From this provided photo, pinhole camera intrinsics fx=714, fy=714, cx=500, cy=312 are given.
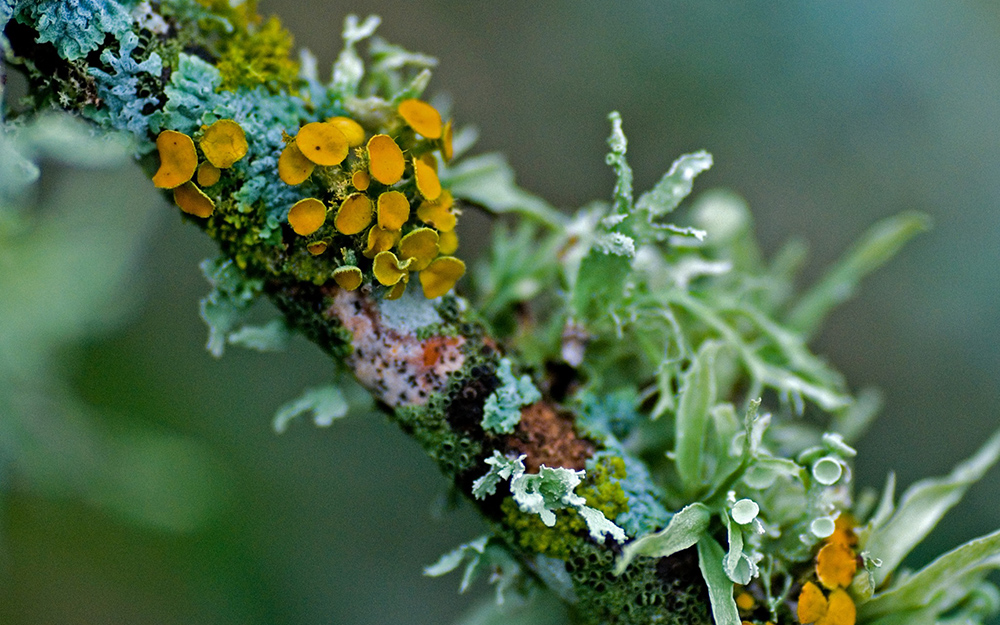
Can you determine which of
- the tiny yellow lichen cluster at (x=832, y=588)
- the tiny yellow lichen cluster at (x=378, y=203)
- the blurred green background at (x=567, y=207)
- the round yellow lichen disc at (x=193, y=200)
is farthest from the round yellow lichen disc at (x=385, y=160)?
the blurred green background at (x=567, y=207)

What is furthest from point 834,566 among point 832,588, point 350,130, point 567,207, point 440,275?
point 567,207

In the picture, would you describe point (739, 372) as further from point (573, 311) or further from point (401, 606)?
point (401, 606)

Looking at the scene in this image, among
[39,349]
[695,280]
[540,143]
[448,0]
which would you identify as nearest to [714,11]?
[540,143]

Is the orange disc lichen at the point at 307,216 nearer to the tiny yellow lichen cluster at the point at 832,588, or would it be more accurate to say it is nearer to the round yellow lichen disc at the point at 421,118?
the round yellow lichen disc at the point at 421,118

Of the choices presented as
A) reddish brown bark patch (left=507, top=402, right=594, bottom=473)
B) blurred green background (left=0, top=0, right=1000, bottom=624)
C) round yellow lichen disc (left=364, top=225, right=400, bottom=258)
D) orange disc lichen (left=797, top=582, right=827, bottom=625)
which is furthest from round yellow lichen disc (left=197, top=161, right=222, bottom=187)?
blurred green background (left=0, top=0, right=1000, bottom=624)

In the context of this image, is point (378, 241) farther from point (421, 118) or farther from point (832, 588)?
point (832, 588)

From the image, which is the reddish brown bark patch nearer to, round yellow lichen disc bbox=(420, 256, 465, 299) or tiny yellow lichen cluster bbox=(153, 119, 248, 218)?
round yellow lichen disc bbox=(420, 256, 465, 299)
